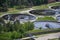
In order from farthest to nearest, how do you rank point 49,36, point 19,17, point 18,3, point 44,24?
point 18,3 → point 19,17 → point 44,24 → point 49,36

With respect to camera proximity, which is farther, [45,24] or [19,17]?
[19,17]

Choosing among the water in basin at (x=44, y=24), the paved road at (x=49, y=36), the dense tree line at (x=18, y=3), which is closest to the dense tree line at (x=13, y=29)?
the water in basin at (x=44, y=24)

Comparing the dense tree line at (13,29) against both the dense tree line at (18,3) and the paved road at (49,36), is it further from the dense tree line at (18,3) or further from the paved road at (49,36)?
the dense tree line at (18,3)

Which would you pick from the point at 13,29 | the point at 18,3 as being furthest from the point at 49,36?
the point at 18,3

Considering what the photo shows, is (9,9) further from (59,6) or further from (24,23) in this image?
(59,6)

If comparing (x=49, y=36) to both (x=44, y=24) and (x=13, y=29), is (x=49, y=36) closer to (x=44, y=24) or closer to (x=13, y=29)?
(x=44, y=24)

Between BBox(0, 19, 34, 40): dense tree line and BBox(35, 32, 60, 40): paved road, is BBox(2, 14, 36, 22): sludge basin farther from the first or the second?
BBox(35, 32, 60, 40): paved road

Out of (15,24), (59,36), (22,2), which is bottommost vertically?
(59,36)

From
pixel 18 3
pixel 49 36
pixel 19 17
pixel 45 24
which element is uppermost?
pixel 18 3

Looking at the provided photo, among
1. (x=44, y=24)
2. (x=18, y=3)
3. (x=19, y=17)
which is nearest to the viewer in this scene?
(x=44, y=24)

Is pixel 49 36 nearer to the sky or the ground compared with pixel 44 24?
nearer to the ground

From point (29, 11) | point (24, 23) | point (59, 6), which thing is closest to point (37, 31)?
point (24, 23)
